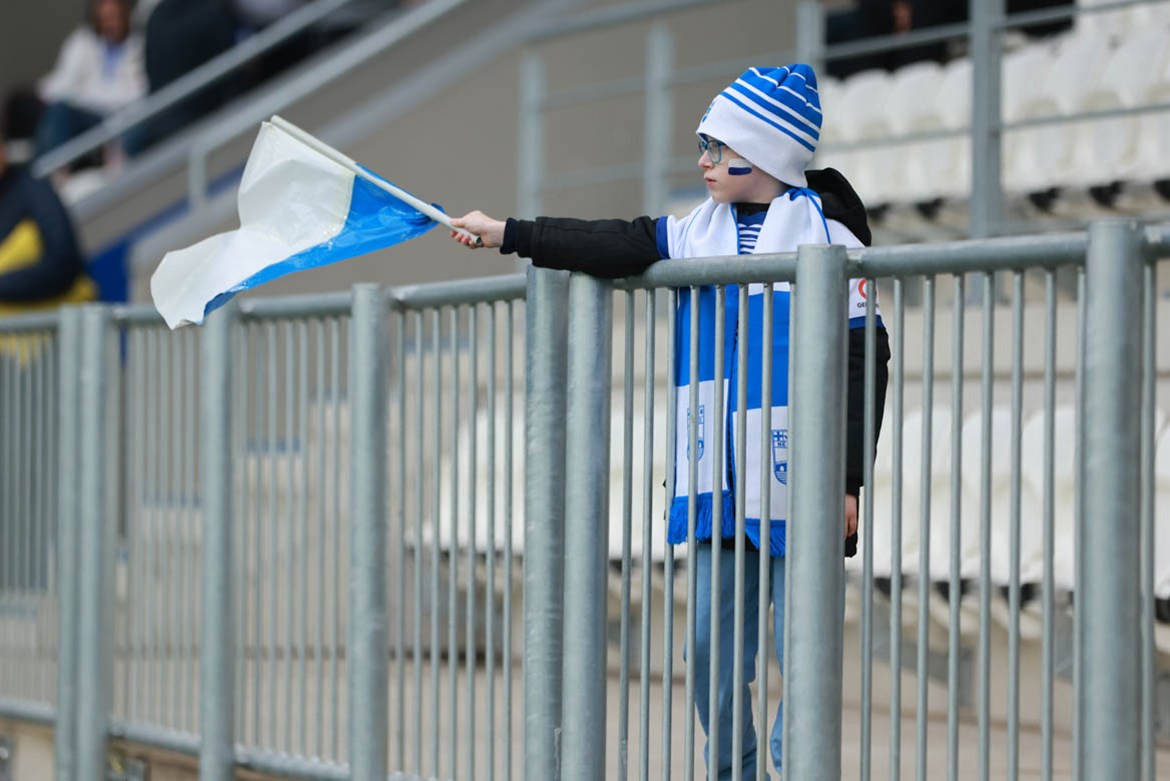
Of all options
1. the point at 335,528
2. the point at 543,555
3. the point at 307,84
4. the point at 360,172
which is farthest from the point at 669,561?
the point at 307,84

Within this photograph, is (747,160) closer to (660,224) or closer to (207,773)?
(660,224)

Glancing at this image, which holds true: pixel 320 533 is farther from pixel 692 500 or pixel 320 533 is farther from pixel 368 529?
pixel 692 500

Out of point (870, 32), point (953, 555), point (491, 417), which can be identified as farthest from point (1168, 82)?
point (953, 555)

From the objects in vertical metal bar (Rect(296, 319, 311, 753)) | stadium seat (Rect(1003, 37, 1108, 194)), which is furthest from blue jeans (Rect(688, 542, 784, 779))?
stadium seat (Rect(1003, 37, 1108, 194))

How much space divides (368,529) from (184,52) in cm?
708

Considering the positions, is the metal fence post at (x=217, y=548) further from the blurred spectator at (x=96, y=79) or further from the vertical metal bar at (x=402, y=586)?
the blurred spectator at (x=96, y=79)

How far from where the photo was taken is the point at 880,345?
3365 mm

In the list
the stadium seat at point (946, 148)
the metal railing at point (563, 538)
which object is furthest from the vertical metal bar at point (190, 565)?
the stadium seat at point (946, 148)

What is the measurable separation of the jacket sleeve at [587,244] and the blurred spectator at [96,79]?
860 cm

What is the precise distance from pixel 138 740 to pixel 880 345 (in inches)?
106

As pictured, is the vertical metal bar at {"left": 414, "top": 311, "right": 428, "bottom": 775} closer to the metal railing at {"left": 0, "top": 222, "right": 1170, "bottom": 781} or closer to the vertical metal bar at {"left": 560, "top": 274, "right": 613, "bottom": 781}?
the metal railing at {"left": 0, "top": 222, "right": 1170, "bottom": 781}

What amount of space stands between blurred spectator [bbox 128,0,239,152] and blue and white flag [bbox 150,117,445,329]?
23.3 feet

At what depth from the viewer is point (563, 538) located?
3760 millimetres

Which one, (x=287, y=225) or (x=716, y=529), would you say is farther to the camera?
(x=287, y=225)
